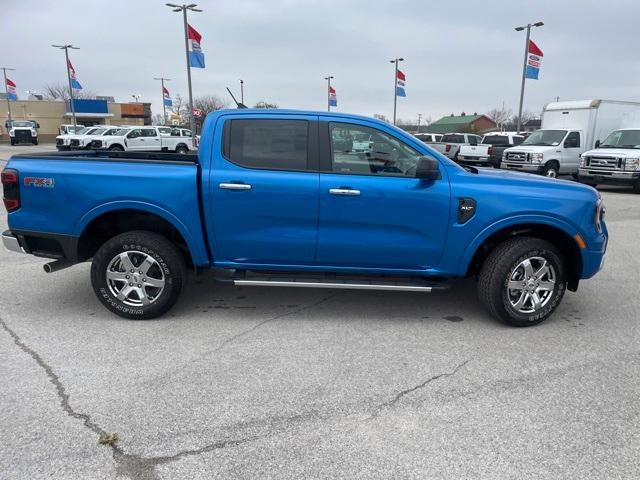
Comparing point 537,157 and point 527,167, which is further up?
point 537,157

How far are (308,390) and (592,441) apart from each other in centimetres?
169

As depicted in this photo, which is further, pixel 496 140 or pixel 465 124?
pixel 465 124

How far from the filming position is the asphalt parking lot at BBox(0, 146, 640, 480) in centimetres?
261

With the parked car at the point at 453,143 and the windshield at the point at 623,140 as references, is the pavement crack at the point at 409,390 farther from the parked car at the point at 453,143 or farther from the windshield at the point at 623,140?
the parked car at the point at 453,143

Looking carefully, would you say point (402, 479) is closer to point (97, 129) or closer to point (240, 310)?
point (240, 310)

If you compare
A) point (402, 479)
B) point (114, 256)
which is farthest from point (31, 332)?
point (402, 479)

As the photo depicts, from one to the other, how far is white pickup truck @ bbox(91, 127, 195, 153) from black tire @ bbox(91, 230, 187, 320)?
22433 millimetres

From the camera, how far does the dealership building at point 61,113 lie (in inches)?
2657

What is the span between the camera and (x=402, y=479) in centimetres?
247

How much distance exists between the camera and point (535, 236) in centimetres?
451

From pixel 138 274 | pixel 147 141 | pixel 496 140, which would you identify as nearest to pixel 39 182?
pixel 138 274

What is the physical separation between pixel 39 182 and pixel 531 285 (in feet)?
14.3

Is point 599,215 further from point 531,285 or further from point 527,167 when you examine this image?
point 527,167

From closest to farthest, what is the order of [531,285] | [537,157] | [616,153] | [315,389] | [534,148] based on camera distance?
1. [315,389]
2. [531,285]
3. [616,153]
4. [537,157]
5. [534,148]
